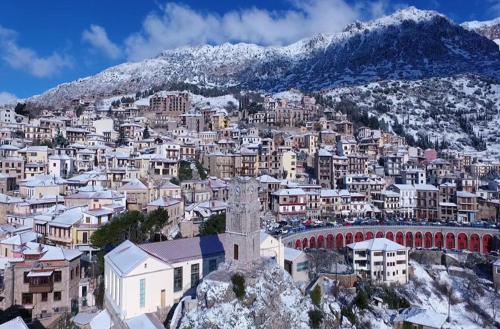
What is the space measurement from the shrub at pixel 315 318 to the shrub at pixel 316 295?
3.28 meters

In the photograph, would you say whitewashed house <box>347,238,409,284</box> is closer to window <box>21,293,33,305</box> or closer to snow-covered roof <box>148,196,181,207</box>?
snow-covered roof <box>148,196,181,207</box>

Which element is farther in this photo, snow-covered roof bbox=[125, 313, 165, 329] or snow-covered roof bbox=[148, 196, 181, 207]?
snow-covered roof bbox=[148, 196, 181, 207]

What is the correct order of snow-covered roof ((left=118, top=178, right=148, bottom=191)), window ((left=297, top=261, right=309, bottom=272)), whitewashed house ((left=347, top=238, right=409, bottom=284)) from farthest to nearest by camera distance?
snow-covered roof ((left=118, top=178, right=148, bottom=191)), whitewashed house ((left=347, top=238, right=409, bottom=284)), window ((left=297, top=261, right=309, bottom=272))

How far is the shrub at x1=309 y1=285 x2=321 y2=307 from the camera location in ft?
131

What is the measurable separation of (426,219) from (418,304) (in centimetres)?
2818

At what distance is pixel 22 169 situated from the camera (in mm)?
68625

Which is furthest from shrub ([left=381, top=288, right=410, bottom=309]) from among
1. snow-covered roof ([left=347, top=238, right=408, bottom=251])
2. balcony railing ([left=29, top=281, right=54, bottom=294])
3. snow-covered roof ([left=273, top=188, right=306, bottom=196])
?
balcony railing ([left=29, top=281, right=54, bottom=294])

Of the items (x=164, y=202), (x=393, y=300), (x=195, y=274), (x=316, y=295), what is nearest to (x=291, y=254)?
(x=316, y=295)

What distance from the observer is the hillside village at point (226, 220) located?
33281mm

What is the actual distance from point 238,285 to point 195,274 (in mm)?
5205

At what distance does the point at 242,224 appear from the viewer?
32625 millimetres

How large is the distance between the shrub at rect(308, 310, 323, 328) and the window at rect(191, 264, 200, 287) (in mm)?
8795

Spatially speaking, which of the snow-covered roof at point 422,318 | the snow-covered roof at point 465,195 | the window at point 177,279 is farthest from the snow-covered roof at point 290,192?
the window at point 177,279

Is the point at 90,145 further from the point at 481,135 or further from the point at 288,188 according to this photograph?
the point at 481,135
